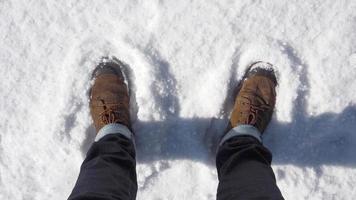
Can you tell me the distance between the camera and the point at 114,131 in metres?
2.03

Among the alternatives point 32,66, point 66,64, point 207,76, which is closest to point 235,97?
point 207,76

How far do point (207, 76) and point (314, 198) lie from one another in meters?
0.83

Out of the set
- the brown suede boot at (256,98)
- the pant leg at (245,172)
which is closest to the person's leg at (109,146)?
the pant leg at (245,172)

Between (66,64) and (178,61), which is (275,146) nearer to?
(178,61)

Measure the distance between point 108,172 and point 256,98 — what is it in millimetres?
868

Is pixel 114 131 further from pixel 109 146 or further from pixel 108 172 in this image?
pixel 108 172

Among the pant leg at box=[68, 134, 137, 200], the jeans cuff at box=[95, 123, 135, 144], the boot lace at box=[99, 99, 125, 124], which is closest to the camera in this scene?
the pant leg at box=[68, 134, 137, 200]

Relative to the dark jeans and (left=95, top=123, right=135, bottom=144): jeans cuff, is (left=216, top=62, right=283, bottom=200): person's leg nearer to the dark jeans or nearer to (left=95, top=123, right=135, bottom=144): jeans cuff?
the dark jeans

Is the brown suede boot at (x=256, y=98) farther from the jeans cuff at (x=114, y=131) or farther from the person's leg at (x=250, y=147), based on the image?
the jeans cuff at (x=114, y=131)

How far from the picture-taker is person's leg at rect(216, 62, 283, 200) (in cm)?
174

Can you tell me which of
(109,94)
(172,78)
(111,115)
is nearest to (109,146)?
(111,115)

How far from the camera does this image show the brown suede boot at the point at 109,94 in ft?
7.19

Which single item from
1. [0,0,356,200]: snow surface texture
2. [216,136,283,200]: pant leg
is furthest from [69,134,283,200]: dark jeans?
[0,0,356,200]: snow surface texture

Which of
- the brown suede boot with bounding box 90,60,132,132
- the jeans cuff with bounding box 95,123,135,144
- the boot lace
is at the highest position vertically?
the brown suede boot with bounding box 90,60,132,132
